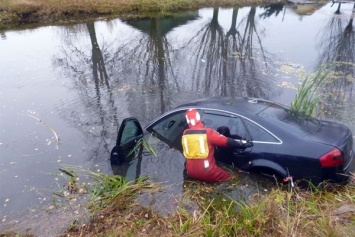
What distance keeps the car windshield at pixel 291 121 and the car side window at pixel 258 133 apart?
0.86 feet

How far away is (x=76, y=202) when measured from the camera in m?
5.96

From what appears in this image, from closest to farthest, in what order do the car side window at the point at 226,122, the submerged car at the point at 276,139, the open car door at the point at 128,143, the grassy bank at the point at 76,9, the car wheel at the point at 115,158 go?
the submerged car at the point at 276,139 → the car side window at the point at 226,122 → the open car door at the point at 128,143 → the car wheel at the point at 115,158 → the grassy bank at the point at 76,9

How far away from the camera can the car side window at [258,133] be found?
5371 mm

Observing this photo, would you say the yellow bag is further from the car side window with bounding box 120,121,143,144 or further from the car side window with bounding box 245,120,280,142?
the car side window with bounding box 120,121,143,144

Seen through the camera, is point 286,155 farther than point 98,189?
No

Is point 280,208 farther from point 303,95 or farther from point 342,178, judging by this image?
point 303,95

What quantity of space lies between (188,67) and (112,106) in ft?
14.5

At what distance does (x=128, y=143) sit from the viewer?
257 inches

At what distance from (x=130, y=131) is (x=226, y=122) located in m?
2.05

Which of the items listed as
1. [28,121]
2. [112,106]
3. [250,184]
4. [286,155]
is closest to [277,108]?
[286,155]

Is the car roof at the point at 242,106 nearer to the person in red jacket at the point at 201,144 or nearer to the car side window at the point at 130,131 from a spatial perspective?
the person in red jacket at the point at 201,144

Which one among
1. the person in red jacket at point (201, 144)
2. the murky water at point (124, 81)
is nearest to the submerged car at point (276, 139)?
the person in red jacket at point (201, 144)

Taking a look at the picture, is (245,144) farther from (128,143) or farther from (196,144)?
(128,143)

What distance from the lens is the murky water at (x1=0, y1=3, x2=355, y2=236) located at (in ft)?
22.1
